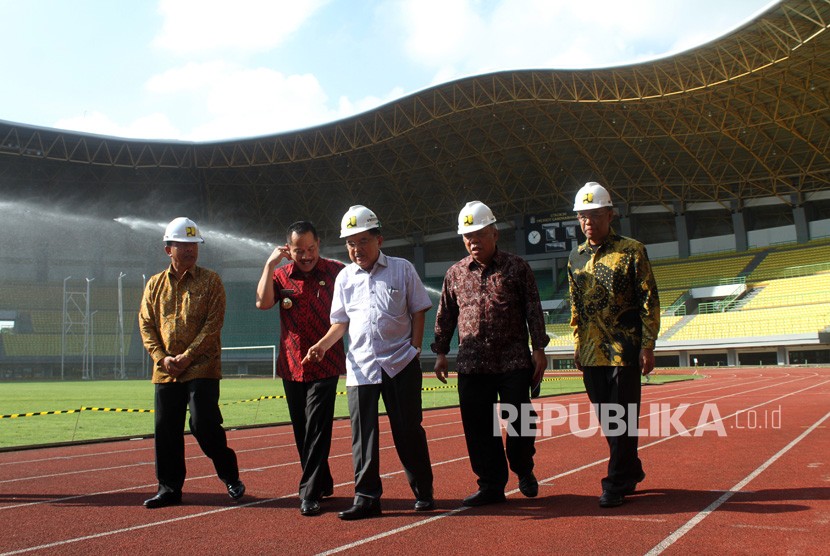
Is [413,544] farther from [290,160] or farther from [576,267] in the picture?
[290,160]

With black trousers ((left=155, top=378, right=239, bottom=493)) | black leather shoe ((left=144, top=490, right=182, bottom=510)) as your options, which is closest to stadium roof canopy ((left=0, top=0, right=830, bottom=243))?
black trousers ((left=155, top=378, right=239, bottom=493))

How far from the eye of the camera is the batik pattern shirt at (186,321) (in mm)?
5652

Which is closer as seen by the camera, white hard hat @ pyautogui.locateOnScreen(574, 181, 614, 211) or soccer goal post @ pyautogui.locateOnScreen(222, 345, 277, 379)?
white hard hat @ pyautogui.locateOnScreen(574, 181, 614, 211)

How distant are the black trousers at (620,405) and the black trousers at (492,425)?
490mm

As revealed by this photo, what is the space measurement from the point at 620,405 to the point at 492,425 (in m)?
0.92

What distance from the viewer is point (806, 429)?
10.5 metres

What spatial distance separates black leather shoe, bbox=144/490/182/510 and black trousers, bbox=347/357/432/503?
142 centimetres

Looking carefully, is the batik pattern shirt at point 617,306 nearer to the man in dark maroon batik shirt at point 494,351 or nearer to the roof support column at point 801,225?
the man in dark maroon batik shirt at point 494,351

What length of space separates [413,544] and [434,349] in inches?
76.2

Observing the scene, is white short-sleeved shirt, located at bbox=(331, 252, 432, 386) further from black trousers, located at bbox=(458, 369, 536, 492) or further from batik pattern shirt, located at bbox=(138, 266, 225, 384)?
batik pattern shirt, located at bbox=(138, 266, 225, 384)

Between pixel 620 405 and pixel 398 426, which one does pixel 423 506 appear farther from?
pixel 620 405

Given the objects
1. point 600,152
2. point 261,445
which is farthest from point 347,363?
point 600,152

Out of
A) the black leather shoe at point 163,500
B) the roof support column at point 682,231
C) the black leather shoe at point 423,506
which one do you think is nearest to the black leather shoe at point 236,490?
the black leather shoe at point 163,500

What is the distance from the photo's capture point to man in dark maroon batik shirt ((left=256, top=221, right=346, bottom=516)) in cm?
534
